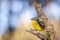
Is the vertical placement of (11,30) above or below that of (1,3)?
below

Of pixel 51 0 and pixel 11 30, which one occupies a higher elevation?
pixel 51 0

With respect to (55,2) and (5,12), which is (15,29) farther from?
(55,2)

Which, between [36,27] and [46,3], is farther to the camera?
[46,3]

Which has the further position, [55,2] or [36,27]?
[55,2]

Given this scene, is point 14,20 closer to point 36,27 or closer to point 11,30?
point 11,30

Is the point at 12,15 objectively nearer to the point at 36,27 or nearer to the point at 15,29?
the point at 15,29

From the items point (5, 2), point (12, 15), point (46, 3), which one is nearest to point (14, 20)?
point (12, 15)

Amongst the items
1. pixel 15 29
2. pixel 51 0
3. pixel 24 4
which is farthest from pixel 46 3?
pixel 15 29

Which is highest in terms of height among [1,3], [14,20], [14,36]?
[1,3]

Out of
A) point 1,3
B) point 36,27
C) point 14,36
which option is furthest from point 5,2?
point 36,27
